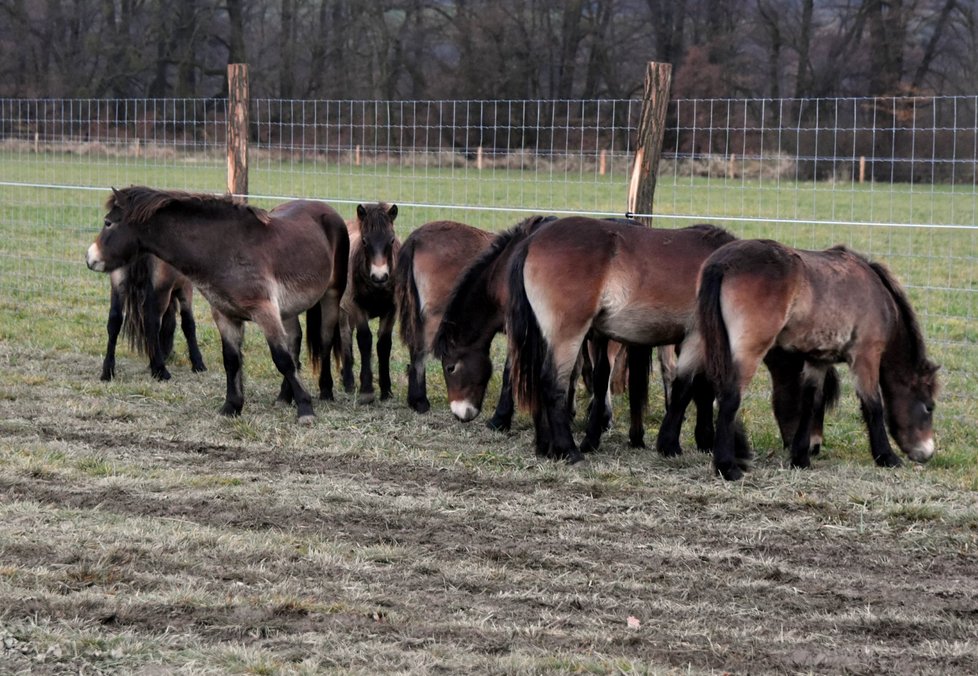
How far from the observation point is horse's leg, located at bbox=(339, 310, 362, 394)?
847 cm

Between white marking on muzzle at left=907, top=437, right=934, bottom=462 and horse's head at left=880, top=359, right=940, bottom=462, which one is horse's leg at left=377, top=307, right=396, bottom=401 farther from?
white marking on muzzle at left=907, top=437, right=934, bottom=462

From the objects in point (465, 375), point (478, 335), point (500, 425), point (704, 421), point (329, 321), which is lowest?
point (500, 425)

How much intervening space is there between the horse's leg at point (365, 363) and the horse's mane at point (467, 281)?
124cm

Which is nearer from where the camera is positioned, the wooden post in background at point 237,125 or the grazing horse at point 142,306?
the grazing horse at point 142,306

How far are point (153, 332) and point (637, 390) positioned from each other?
366cm

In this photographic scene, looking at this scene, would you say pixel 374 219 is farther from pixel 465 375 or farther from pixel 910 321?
pixel 910 321

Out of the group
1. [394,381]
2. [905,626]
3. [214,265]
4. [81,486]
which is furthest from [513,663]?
[394,381]

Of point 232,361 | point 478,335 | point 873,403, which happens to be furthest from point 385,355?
point 873,403

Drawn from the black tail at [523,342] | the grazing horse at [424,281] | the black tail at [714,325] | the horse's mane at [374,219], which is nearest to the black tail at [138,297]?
the horse's mane at [374,219]

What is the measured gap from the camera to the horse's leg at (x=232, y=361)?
7.47 metres

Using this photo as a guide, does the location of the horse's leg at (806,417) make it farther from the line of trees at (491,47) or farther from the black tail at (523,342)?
the line of trees at (491,47)

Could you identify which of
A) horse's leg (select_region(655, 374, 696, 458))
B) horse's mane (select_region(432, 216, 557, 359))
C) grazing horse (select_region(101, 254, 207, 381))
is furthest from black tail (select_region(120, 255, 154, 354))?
horse's leg (select_region(655, 374, 696, 458))

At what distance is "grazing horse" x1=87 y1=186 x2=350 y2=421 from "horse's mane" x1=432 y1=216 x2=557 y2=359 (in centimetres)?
99

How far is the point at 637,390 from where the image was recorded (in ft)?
23.0
